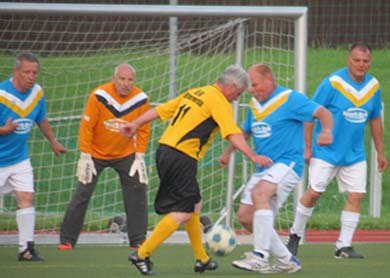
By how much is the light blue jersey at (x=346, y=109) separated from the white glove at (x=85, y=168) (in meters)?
2.34

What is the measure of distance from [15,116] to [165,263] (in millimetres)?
1915

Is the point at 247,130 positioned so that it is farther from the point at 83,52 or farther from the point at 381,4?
the point at 381,4

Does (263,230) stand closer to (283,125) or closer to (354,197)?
(283,125)

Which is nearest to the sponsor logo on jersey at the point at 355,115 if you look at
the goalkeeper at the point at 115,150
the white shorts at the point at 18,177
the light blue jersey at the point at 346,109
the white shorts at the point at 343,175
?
the light blue jersey at the point at 346,109

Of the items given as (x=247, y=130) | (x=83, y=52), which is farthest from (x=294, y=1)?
(x=247, y=130)

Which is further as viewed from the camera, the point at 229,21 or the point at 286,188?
the point at 229,21

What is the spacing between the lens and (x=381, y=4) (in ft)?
63.7

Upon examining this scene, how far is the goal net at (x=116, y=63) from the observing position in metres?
15.7

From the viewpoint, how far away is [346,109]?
12672 mm

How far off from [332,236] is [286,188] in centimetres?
508

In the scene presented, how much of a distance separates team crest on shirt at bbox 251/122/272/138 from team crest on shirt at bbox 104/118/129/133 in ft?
8.14

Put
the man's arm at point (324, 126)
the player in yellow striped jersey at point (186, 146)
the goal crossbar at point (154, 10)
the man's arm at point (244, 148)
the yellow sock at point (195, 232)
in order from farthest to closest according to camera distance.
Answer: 1. the goal crossbar at point (154, 10)
2. the yellow sock at point (195, 232)
3. the man's arm at point (324, 126)
4. the player in yellow striped jersey at point (186, 146)
5. the man's arm at point (244, 148)

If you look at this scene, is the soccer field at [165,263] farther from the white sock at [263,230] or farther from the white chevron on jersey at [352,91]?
the white chevron on jersey at [352,91]

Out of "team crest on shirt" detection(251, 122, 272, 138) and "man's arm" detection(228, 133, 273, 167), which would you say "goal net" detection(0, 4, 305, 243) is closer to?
"team crest on shirt" detection(251, 122, 272, 138)
